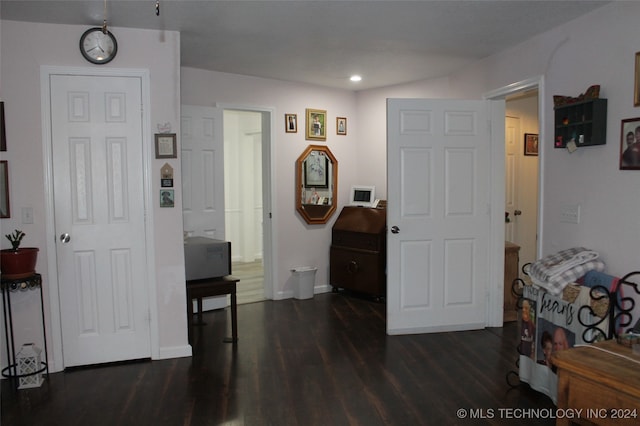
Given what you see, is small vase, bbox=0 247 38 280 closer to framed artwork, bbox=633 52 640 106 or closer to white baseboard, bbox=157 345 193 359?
white baseboard, bbox=157 345 193 359

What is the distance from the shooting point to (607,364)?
178 centimetres

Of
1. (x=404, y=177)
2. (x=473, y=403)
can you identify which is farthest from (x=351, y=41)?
(x=473, y=403)

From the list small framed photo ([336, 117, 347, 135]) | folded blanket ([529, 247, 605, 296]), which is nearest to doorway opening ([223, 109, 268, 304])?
small framed photo ([336, 117, 347, 135])

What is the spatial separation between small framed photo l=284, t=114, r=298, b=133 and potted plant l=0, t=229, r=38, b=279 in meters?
2.95

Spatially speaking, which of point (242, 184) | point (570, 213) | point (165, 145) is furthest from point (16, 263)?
point (242, 184)

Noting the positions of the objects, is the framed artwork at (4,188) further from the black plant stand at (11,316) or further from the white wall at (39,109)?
the black plant stand at (11,316)

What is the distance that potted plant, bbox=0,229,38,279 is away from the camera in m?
3.02

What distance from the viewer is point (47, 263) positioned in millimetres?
3322

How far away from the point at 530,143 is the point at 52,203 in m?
4.71

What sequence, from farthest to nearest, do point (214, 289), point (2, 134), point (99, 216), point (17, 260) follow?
point (214, 289), point (99, 216), point (2, 134), point (17, 260)

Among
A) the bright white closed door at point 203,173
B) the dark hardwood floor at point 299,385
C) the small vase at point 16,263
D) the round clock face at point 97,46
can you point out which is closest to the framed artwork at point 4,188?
the small vase at point 16,263

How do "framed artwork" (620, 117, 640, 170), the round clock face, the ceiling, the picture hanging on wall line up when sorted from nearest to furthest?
"framed artwork" (620, 117, 640, 170), the ceiling, the picture hanging on wall, the round clock face

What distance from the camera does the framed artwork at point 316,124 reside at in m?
5.51

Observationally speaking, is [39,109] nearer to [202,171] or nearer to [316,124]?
[202,171]
